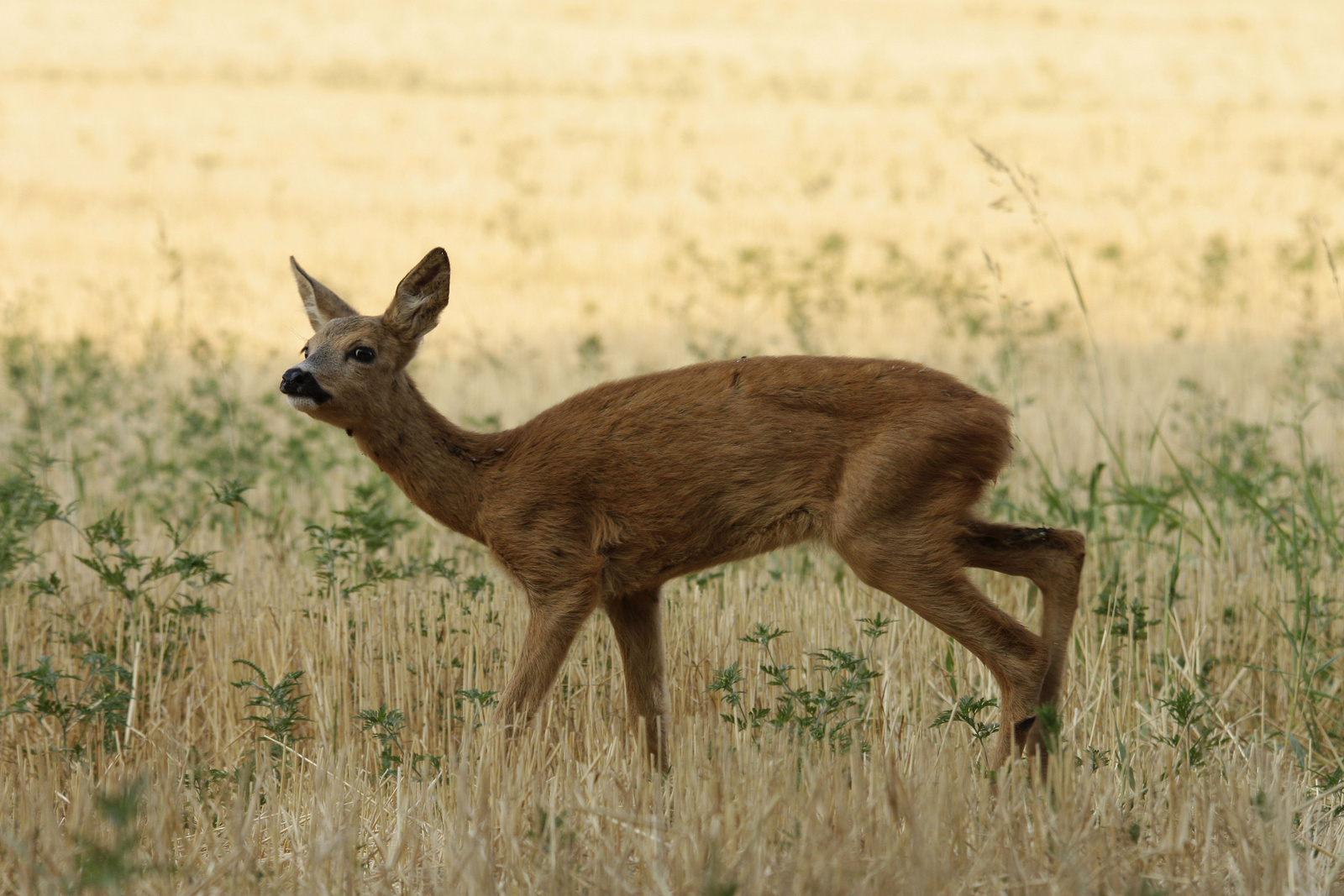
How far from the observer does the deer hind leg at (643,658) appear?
5148mm

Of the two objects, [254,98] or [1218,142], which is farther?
[254,98]

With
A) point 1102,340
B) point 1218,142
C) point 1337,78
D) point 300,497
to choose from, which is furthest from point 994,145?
point 300,497

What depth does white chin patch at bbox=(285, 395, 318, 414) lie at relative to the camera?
16.0 feet

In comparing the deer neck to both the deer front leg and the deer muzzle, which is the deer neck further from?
the deer front leg

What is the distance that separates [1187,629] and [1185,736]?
1676mm

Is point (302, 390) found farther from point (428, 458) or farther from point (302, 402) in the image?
point (428, 458)

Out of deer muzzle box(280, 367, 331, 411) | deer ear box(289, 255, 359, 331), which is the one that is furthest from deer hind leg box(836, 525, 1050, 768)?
deer ear box(289, 255, 359, 331)

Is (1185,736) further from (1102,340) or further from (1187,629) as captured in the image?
(1102,340)

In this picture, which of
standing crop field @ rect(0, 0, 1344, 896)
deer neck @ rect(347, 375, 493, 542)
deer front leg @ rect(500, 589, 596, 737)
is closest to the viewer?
standing crop field @ rect(0, 0, 1344, 896)

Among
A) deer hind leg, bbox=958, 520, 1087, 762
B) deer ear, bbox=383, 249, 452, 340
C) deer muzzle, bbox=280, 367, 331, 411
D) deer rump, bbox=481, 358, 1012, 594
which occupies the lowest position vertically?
deer hind leg, bbox=958, 520, 1087, 762

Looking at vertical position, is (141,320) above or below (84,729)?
above

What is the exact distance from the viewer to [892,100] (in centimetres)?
3341

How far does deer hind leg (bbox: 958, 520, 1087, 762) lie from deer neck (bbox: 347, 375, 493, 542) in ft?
5.57

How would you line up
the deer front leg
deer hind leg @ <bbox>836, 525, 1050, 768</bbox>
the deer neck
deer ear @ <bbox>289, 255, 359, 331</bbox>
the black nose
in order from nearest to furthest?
deer hind leg @ <bbox>836, 525, 1050, 768</bbox>, the deer front leg, the black nose, the deer neck, deer ear @ <bbox>289, 255, 359, 331</bbox>
